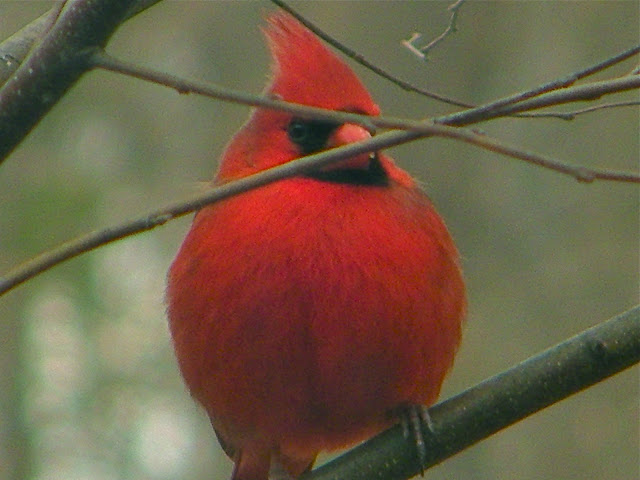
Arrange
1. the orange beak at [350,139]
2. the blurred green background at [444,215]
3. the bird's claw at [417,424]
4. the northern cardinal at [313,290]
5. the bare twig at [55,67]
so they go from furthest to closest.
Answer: the blurred green background at [444,215], the orange beak at [350,139], the northern cardinal at [313,290], the bird's claw at [417,424], the bare twig at [55,67]

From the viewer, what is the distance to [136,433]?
6016 millimetres

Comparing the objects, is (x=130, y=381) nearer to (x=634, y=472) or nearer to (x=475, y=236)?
Result: (x=475, y=236)

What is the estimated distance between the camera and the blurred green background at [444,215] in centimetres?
613

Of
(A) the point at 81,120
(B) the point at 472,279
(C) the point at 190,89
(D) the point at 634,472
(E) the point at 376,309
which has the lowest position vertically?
(D) the point at 634,472

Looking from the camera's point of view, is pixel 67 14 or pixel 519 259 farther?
pixel 519 259

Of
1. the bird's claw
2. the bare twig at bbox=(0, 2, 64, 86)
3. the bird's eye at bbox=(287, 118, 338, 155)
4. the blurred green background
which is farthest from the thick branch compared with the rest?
the blurred green background

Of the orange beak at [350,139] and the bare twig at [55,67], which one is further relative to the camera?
the orange beak at [350,139]

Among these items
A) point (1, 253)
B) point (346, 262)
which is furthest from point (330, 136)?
point (1, 253)

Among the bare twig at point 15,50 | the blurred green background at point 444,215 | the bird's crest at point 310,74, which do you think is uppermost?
the bare twig at point 15,50

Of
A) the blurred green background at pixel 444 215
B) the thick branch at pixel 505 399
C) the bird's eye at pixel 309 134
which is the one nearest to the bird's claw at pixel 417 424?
the thick branch at pixel 505 399

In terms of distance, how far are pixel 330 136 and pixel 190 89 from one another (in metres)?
1.59

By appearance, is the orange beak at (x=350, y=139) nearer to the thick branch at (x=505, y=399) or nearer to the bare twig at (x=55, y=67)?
the thick branch at (x=505, y=399)

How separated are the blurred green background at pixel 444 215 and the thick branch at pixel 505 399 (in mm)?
2932

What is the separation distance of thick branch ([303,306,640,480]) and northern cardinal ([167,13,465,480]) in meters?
0.24
